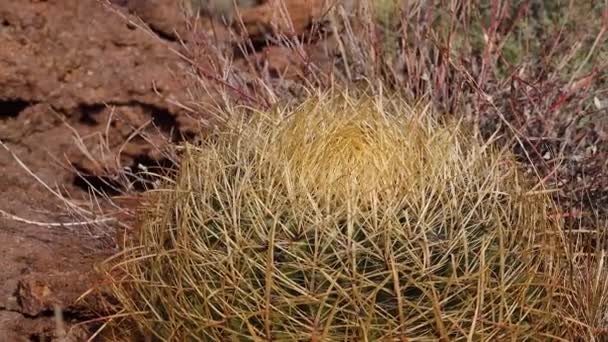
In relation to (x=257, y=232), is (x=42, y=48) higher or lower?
lower

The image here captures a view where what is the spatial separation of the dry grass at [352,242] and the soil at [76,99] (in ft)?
3.89

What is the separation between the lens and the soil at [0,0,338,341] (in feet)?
12.4

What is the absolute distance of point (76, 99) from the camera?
398cm

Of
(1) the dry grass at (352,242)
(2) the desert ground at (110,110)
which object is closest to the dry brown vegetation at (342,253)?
(1) the dry grass at (352,242)

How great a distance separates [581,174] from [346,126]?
1474 millimetres

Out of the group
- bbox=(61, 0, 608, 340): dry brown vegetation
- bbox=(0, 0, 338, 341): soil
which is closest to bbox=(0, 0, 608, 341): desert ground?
bbox=(0, 0, 338, 341): soil

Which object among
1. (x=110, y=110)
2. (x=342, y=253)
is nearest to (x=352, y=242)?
(x=342, y=253)

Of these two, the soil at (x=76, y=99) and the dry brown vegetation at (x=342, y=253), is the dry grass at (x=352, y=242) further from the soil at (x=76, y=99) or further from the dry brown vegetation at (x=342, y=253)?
the soil at (x=76, y=99)

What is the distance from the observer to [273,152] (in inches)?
96.1

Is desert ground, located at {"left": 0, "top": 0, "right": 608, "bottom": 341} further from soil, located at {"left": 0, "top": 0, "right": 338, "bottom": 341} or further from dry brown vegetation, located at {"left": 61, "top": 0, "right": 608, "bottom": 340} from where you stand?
dry brown vegetation, located at {"left": 61, "top": 0, "right": 608, "bottom": 340}

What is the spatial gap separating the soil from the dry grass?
118 cm

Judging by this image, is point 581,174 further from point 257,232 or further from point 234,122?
point 257,232

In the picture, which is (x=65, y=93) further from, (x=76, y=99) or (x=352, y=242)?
(x=352, y=242)

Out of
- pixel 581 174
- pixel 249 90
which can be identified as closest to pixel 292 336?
pixel 581 174
